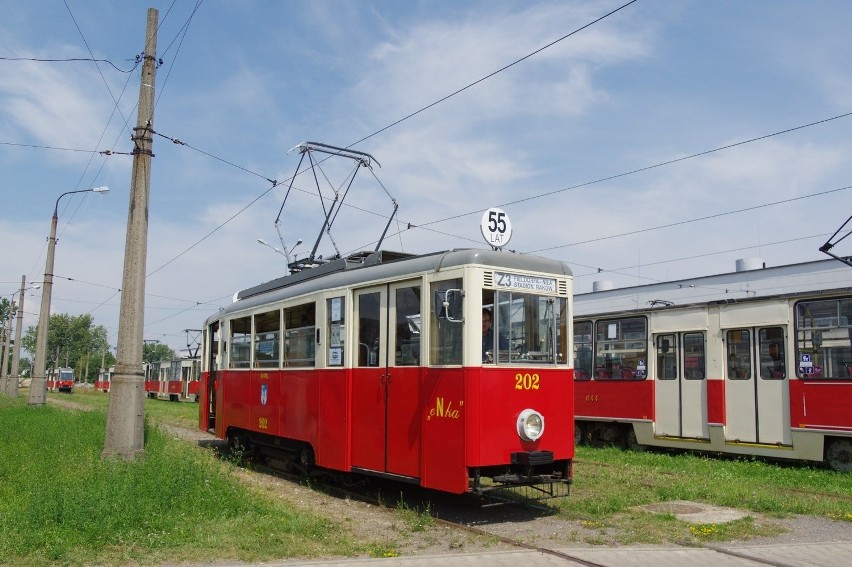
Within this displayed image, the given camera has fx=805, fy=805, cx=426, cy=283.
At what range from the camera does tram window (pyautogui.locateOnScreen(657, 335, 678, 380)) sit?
15.7 m

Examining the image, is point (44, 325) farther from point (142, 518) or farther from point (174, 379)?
point (174, 379)

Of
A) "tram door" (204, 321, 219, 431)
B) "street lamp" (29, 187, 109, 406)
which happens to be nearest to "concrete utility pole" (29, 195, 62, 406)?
"street lamp" (29, 187, 109, 406)

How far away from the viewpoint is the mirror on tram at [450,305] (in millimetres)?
8578

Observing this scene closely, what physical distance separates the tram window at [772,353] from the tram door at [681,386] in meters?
1.23

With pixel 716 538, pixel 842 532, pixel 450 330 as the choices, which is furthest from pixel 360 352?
pixel 842 532

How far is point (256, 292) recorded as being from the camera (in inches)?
562

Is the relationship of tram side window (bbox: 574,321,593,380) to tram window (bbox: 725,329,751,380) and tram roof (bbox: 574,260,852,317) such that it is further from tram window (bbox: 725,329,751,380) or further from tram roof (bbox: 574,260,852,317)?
tram roof (bbox: 574,260,852,317)

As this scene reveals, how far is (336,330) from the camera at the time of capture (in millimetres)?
10547

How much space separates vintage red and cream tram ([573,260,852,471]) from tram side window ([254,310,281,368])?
24.7ft

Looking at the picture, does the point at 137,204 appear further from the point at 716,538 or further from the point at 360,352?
the point at 716,538

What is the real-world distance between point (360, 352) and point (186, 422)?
1710 cm

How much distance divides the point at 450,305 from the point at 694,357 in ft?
27.3

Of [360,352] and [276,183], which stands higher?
[276,183]

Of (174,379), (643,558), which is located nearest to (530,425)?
(643,558)
